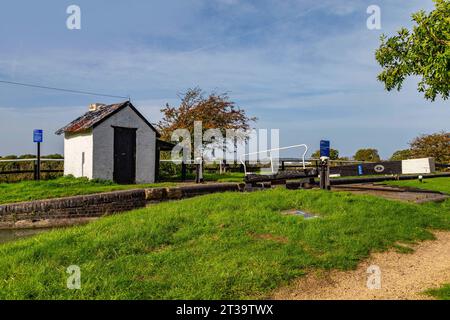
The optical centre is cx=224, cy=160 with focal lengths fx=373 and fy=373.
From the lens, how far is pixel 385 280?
557cm

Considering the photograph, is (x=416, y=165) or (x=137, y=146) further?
(x=137, y=146)

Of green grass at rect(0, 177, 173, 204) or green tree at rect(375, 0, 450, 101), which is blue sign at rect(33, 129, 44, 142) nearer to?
green grass at rect(0, 177, 173, 204)

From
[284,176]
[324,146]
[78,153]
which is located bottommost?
[284,176]

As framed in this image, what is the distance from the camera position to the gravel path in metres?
4.98

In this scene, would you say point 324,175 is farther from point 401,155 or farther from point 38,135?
point 401,155

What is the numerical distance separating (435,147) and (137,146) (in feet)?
81.4

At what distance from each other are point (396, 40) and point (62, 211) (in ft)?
41.1

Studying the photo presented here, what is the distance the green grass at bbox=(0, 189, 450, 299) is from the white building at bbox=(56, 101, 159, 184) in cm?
1149

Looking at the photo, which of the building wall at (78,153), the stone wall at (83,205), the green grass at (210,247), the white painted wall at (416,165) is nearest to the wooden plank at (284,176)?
the stone wall at (83,205)

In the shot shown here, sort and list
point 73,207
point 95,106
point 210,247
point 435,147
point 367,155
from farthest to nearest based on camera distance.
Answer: point 367,155 → point 435,147 → point 95,106 → point 73,207 → point 210,247

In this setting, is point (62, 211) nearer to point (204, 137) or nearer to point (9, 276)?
point (9, 276)

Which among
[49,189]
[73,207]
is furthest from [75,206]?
[49,189]

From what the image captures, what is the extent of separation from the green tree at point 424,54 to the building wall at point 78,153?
15.1m

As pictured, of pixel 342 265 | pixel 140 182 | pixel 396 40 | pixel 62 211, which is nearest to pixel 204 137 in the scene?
pixel 140 182
